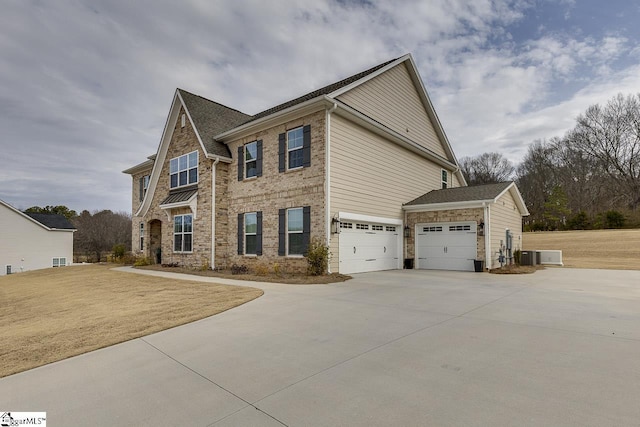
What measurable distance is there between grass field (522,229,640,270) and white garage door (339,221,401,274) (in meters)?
14.5

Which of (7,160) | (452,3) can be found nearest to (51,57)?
(452,3)

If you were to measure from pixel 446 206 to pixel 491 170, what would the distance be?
40.0 m

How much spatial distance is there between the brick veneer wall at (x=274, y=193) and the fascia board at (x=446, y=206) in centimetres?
595

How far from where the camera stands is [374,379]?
3256 millimetres

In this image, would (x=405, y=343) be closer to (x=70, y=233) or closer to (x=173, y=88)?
(x=173, y=88)

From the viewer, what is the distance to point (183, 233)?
671 inches

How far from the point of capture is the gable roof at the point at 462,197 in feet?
47.0

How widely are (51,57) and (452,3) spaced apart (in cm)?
1542

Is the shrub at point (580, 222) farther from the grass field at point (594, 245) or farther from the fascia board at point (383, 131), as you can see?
the fascia board at point (383, 131)

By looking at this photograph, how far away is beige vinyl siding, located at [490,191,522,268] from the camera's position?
→ 580 inches

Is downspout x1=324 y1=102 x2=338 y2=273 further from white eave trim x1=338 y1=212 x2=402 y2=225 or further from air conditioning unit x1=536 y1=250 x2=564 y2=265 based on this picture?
air conditioning unit x1=536 y1=250 x2=564 y2=265

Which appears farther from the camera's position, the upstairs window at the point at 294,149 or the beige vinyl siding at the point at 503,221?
the beige vinyl siding at the point at 503,221
